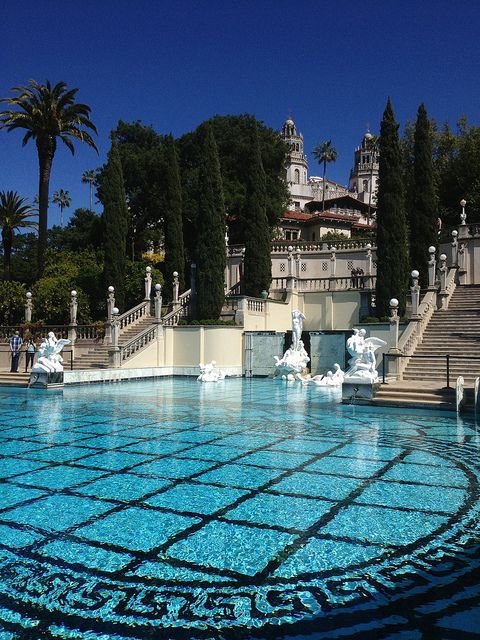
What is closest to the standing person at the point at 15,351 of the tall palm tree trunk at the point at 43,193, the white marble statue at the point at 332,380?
the tall palm tree trunk at the point at 43,193

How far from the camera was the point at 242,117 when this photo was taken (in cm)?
4466

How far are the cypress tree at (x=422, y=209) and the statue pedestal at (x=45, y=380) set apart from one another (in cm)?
1841

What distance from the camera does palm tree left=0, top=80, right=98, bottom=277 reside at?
34.5m

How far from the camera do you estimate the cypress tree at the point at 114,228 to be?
102 feet

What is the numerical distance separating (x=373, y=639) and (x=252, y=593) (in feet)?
3.51

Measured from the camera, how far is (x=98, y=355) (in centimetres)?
2647

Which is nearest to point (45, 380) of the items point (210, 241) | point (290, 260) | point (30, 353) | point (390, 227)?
point (30, 353)

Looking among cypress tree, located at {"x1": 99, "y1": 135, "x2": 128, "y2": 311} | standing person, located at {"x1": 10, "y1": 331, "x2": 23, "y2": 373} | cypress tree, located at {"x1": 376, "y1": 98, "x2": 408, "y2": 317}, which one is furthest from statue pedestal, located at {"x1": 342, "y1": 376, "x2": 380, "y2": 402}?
cypress tree, located at {"x1": 99, "y1": 135, "x2": 128, "y2": 311}

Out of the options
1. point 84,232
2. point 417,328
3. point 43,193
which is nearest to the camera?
point 417,328

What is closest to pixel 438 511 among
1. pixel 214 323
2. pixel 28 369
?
pixel 214 323

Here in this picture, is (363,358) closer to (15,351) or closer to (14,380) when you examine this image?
(14,380)

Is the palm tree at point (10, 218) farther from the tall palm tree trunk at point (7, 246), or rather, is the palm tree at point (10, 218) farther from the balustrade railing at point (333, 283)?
the balustrade railing at point (333, 283)

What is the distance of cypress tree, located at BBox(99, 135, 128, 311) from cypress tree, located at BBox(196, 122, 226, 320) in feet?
16.1

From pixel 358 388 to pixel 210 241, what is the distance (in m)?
14.5
